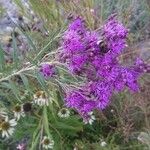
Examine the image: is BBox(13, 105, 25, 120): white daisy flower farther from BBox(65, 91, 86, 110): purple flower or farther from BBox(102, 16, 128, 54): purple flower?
BBox(102, 16, 128, 54): purple flower

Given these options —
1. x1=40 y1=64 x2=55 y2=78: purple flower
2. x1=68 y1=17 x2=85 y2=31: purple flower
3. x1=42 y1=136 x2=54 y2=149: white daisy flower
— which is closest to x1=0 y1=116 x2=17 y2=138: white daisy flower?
x1=42 y1=136 x2=54 y2=149: white daisy flower

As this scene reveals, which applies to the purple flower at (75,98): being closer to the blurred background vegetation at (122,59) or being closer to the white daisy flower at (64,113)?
the blurred background vegetation at (122,59)

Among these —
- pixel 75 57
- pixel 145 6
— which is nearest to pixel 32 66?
pixel 75 57

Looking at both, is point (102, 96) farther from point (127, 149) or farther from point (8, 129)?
point (127, 149)

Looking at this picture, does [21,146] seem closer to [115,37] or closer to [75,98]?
[75,98]

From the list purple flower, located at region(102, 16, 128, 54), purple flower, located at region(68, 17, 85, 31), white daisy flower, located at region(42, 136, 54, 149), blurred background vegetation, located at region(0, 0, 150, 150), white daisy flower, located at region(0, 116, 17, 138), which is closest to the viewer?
purple flower, located at region(102, 16, 128, 54)
